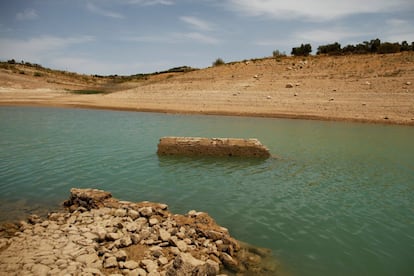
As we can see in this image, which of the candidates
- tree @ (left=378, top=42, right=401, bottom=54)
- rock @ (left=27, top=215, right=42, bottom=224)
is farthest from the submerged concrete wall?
tree @ (left=378, top=42, right=401, bottom=54)

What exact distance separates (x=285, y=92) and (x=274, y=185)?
24033mm

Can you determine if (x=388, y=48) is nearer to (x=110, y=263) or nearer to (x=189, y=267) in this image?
(x=189, y=267)

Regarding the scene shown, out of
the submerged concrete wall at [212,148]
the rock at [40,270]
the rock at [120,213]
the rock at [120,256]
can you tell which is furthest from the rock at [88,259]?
the submerged concrete wall at [212,148]

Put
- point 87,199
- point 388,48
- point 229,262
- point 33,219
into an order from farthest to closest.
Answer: point 388,48 → point 87,199 → point 33,219 → point 229,262

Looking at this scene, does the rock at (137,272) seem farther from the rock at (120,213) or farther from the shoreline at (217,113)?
the shoreline at (217,113)

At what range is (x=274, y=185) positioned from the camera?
33.6 feet

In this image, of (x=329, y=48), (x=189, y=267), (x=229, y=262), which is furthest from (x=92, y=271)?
(x=329, y=48)

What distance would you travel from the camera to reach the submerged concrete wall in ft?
44.5

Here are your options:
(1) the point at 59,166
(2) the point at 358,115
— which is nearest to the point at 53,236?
(1) the point at 59,166

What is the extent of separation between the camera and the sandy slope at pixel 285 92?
27.3m

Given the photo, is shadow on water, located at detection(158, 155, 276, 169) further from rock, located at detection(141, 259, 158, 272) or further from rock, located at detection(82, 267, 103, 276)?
rock, located at detection(82, 267, 103, 276)

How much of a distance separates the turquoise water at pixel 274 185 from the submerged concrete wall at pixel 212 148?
544mm

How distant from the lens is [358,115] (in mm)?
25953

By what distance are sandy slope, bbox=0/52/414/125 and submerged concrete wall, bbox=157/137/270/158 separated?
14.0 metres
